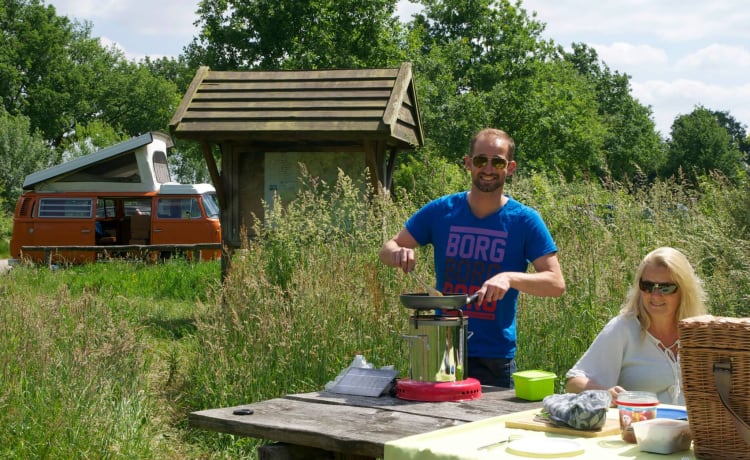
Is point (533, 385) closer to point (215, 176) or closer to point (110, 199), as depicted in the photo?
point (215, 176)

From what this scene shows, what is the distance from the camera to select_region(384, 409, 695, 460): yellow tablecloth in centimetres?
243

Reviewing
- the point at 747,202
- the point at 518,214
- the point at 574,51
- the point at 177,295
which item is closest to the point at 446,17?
the point at 574,51

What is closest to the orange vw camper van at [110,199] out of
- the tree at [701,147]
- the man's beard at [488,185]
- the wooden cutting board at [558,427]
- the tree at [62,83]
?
the man's beard at [488,185]

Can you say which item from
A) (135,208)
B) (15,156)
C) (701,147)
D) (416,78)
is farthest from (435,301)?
(701,147)

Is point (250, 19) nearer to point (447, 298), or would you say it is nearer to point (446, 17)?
point (446, 17)

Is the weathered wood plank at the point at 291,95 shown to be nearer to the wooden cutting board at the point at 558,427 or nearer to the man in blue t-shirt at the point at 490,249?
the man in blue t-shirt at the point at 490,249

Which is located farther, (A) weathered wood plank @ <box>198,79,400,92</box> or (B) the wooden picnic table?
(A) weathered wood plank @ <box>198,79,400,92</box>

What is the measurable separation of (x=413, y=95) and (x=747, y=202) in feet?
13.7

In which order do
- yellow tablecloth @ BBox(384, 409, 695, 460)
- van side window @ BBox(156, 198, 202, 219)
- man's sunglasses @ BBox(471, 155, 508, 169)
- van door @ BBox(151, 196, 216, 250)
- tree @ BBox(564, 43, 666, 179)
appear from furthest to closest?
tree @ BBox(564, 43, 666, 179) < van side window @ BBox(156, 198, 202, 219) < van door @ BBox(151, 196, 216, 250) < man's sunglasses @ BBox(471, 155, 508, 169) < yellow tablecloth @ BBox(384, 409, 695, 460)

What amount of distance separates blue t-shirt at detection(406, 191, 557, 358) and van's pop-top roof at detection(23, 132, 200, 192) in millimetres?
16081

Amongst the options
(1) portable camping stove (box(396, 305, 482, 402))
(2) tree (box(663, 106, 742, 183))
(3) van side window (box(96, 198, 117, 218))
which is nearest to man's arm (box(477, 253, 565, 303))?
(1) portable camping stove (box(396, 305, 482, 402))

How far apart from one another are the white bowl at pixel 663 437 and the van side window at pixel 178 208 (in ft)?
56.8

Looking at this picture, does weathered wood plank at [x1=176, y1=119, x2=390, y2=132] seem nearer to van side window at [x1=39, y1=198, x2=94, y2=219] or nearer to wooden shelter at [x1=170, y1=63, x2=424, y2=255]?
wooden shelter at [x1=170, y1=63, x2=424, y2=255]

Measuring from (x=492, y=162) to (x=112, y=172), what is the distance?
1721cm
